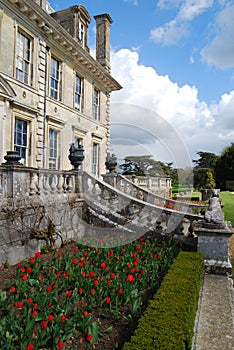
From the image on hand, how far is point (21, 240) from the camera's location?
18.3 ft

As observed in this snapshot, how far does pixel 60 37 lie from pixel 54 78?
1.75 metres

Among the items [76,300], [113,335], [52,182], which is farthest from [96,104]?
[113,335]

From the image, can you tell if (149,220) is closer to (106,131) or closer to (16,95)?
(16,95)

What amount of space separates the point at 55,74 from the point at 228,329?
12.0 m

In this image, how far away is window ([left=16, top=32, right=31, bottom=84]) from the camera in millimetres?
9938

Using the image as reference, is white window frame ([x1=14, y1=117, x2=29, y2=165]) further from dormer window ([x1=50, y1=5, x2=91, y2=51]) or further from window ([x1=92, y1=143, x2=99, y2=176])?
dormer window ([x1=50, y1=5, x2=91, y2=51])

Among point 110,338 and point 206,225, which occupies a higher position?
point 206,225

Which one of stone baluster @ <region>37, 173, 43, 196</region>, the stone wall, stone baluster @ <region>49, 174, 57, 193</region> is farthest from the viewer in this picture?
stone baluster @ <region>49, 174, 57, 193</region>

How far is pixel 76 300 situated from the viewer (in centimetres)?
371

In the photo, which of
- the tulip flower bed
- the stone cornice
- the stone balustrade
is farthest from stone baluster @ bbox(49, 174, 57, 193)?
the stone cornice

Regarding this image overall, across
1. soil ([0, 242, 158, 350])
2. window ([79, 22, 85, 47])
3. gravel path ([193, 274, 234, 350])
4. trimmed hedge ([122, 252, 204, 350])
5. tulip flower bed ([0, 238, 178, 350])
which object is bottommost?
gravel path ([193, 274, 234, 350])

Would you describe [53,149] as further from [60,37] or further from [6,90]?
[60,37]

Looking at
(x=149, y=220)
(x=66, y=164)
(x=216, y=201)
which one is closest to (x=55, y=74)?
(x=66, y=164)

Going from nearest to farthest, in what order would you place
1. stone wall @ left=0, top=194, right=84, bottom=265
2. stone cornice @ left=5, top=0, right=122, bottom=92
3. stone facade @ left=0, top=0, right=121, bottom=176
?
stone wall @ left=0, top=194, right=84, bottom=265 → stone facade @ left=0, top=0, right=121, bottom=176 → stone cornice @ left=5, top=0, right=122, bottom=92
